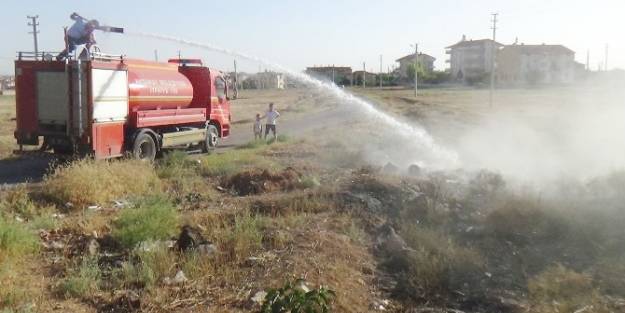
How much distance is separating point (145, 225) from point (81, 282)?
5.93ft

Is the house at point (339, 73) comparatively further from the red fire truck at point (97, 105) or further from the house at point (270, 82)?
the red fire truck at point (97, 105)

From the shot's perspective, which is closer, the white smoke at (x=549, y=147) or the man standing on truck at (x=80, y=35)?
the man standing on truck at (x=80, y=35)

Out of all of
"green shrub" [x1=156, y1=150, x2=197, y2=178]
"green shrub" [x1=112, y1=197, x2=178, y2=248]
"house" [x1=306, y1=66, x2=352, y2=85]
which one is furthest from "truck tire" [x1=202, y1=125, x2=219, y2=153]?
"house" [x1=306, y1=66, x2=352, y2=85]

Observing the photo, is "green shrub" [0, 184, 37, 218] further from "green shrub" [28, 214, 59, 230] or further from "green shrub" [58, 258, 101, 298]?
"green shrub" [58, 258, 101, 298]

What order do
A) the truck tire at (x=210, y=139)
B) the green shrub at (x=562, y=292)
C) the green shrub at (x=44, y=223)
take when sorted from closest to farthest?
the green shrub at (x=562, y=292), the green shrub at (x=44, y=223), the truck tire at (x=210, y=139)

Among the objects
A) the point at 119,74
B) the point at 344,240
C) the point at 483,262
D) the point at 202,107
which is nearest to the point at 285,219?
the point at 344,240

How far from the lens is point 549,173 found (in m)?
15.3

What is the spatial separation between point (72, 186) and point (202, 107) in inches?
342

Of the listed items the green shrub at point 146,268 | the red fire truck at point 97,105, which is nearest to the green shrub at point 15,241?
the green shrub at point 146,268

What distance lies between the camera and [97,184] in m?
10.7

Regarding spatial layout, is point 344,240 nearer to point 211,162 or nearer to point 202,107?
point 211,162

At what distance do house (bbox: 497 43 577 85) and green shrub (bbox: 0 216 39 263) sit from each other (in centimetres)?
10547

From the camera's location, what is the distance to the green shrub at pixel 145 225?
25.8ft

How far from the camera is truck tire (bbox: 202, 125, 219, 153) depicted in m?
19.0
